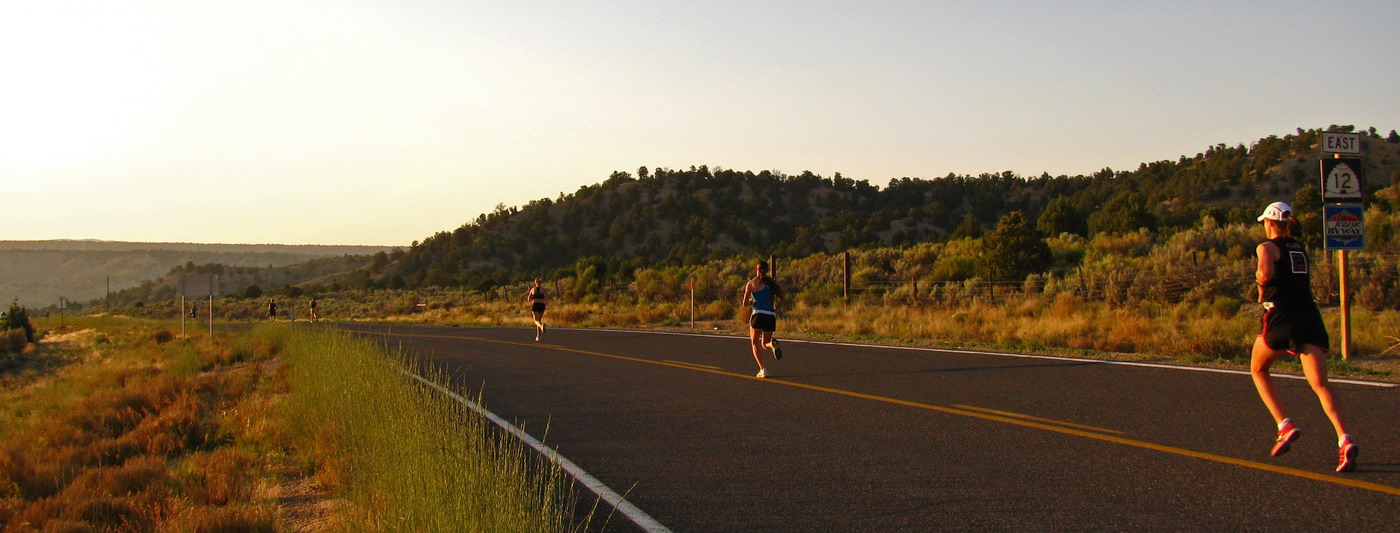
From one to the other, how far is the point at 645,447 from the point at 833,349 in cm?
1021

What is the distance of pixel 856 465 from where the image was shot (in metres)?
7.09

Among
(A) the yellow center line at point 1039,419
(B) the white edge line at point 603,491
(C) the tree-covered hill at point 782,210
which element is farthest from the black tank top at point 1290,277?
(C) the tree-covered hill at point 782,210

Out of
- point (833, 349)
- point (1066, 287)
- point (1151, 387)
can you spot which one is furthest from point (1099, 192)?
point (1151, 387)

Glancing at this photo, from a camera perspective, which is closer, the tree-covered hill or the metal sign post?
the metal sign post

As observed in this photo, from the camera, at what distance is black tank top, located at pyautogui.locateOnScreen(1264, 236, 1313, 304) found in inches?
258

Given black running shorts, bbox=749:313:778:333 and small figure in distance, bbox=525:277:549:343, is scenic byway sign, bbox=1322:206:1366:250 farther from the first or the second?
small figure in distance, bbox=525:277:549:343

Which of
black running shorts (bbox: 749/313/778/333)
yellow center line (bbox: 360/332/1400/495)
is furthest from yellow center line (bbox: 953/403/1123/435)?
black running shorts (bbox: 749/313/778/333)

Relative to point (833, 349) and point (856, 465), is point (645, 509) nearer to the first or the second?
point (856, 465)

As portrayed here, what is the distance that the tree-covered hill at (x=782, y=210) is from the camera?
6638 cm

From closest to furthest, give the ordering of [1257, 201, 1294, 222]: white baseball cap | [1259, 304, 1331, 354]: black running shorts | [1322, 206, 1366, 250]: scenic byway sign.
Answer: [1259, 304, 1331, 354]: black running shorts
[1257, 201, 1294, 222]: white baseball cap
[1322, 206, 1366, 250]: scenic byway sign

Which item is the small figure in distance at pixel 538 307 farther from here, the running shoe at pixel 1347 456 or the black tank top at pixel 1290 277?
the running shoe at pixel 1347 456

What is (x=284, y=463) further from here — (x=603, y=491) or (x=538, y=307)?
(x=538, y=307)

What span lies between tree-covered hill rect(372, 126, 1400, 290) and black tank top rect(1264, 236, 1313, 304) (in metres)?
47.5

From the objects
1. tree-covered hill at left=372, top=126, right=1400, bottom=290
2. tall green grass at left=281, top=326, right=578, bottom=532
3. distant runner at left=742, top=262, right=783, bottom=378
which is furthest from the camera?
tree-covered hill at left=372, top=126, right=1400, bottom=290
